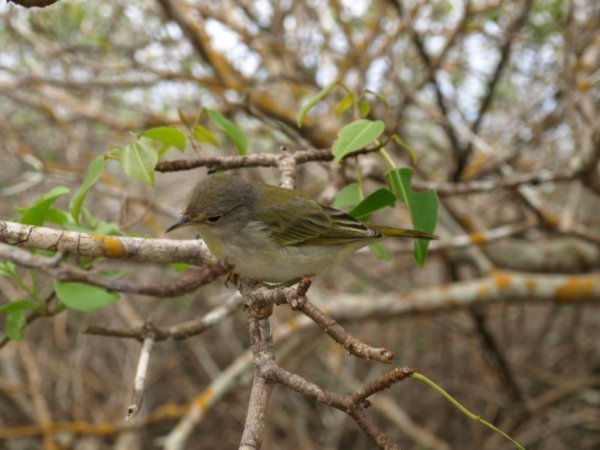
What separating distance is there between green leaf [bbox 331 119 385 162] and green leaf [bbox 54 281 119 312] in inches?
32.3

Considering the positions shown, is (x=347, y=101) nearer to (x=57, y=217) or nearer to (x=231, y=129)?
(x=231, y=129)

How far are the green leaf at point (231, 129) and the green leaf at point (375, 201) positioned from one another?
23.3 inches

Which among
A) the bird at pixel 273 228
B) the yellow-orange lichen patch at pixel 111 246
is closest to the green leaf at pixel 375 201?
the bird at pixel 273 228

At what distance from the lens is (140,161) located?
Result: 185 centimetres

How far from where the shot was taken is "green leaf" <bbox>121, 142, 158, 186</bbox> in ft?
5.93

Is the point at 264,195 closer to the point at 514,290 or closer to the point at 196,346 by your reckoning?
the point at 514,290

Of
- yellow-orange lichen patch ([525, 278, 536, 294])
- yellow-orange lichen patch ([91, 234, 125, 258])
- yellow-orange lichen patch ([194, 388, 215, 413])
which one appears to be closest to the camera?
yellow-orange lichen patch ([91, 234, 125, 258])

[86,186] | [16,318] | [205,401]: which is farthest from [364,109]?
[205,401]

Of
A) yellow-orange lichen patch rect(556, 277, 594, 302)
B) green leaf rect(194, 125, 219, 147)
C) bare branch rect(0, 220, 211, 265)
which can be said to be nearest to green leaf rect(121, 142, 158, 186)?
bare branch rect(0, 220, 211, 265)

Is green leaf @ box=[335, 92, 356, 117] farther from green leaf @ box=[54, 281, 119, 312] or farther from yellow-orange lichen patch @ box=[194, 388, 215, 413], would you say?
yellow-orange lichen patch @ box=[194, 388, 215, 413]

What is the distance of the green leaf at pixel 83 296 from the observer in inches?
71.7

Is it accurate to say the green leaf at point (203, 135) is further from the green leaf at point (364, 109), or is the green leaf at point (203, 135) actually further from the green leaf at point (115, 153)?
the green leaf at point (364, 109)

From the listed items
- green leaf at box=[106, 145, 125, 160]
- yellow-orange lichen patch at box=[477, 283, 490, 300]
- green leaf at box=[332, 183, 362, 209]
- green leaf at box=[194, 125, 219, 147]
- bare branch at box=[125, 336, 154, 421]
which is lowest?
bare branch at box=[125, 336, 154, 421]

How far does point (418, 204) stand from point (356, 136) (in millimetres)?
358
